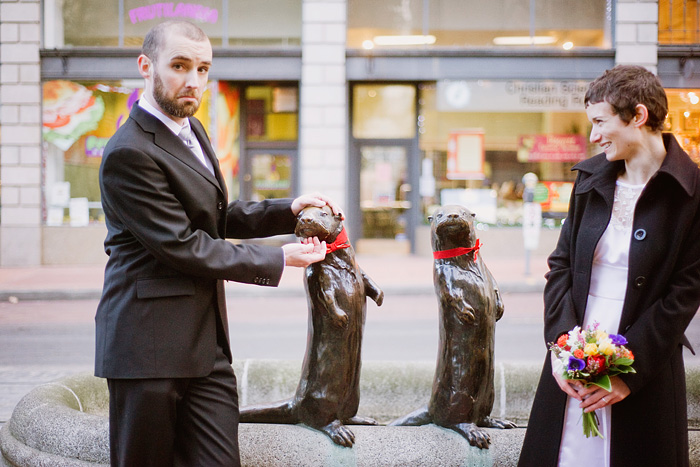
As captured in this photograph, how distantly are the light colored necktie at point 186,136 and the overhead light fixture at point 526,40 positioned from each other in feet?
42.7

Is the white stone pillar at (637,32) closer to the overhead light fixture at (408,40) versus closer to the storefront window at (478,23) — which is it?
the storefront window at (478,23)

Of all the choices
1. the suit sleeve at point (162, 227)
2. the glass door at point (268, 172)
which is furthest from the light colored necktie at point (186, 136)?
the glass door at point (268, 172)

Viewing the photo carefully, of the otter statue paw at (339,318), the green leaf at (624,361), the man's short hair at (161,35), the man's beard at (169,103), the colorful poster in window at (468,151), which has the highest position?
the colorful poster in window at (468,151)

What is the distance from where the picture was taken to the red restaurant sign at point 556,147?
14766 mm

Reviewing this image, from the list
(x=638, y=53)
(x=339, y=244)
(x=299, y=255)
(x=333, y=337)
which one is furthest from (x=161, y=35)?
(x=638, y=53)

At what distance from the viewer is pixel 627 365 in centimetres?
219

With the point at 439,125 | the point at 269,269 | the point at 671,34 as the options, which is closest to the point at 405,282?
the point at 439,125

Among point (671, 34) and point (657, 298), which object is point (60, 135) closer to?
point (671, 34)

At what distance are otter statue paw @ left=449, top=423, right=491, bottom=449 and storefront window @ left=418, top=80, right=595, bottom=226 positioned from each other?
11786mm

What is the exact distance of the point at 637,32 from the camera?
13859 mm

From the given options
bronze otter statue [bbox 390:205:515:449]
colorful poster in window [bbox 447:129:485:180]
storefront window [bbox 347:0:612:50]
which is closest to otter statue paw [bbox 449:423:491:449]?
bronze otter statue [bbox 390:205:515:449]

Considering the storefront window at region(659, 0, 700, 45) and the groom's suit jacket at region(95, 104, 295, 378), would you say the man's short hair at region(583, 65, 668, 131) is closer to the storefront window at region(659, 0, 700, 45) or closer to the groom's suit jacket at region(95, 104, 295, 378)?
the groom's suit jacket at region(95, 104, 295, 378)

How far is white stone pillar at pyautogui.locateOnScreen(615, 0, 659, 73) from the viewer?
1377 centimetres

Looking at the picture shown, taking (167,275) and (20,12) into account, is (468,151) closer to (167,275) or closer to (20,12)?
(20,12)
